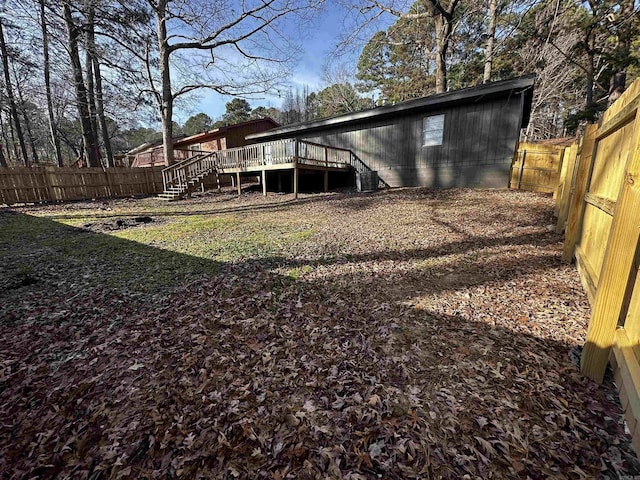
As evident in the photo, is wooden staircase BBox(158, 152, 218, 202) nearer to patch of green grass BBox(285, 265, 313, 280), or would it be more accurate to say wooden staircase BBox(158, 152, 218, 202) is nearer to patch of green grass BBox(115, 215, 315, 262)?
patch of green grass BBox(115, 215, 315, 262)

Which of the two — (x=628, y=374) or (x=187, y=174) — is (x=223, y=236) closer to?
(x=628, y=374)

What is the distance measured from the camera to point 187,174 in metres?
14.1

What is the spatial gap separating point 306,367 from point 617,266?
2273 mm

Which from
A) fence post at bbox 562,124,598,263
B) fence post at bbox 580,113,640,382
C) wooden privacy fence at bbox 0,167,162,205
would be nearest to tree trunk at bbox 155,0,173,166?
wooden privacy fence at bbox 0,167,162,205

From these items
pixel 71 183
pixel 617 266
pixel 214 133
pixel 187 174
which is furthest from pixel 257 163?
pixel 617 266

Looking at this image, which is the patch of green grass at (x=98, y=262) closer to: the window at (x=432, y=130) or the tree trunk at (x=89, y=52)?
the window at (x=432, y=130)

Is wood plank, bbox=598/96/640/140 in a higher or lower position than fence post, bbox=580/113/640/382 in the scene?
higher

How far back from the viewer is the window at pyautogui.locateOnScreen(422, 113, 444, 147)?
11.0 meters

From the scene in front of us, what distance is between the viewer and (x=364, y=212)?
8.10 m

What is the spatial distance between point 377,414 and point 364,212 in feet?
21.6

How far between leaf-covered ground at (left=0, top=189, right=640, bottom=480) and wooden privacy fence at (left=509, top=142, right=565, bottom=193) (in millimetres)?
5283

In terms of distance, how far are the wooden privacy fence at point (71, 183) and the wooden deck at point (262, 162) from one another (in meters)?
1.95

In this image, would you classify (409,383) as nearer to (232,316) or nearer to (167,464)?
(167,464)

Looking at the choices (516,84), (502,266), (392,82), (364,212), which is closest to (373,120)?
(516,84)
